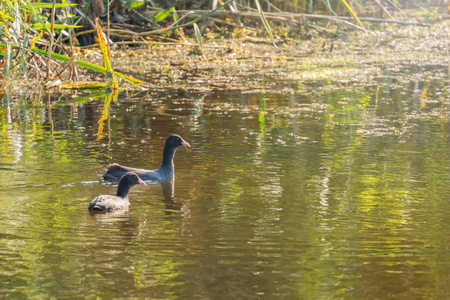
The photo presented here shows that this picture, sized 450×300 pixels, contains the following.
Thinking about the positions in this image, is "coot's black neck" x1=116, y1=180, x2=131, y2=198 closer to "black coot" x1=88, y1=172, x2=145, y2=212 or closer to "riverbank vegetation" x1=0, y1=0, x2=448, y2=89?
"black coot" x1=88, y1=172, x2=145, y2=212

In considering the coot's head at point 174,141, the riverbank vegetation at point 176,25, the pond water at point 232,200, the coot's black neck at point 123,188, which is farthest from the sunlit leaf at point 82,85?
the coot's black neck at point 123,188

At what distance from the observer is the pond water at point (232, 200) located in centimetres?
466

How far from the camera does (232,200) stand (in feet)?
21.4

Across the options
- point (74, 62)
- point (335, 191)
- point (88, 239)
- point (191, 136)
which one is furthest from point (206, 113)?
point (88, 239)

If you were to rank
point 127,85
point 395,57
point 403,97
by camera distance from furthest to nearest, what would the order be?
point 395,57 < point 127,85 < point 403,97

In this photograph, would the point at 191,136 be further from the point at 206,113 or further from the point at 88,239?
the point at 88,239

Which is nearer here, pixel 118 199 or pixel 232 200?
pixel 118 199

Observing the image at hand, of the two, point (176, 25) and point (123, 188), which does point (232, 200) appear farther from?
point (176, 25)

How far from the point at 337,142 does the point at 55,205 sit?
3.85 meters

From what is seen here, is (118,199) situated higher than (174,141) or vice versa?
A: (174,141)

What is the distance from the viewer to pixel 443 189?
6910mm

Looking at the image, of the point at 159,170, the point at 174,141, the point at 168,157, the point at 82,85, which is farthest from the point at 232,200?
the point at 82,85

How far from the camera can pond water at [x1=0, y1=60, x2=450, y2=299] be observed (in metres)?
4.66

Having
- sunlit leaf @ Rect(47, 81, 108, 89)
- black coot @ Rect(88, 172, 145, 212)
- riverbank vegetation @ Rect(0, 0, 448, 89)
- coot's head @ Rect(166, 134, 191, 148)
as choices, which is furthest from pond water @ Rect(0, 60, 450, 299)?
riverbank vegetation @ Rect(0, 0, 448, 89)
